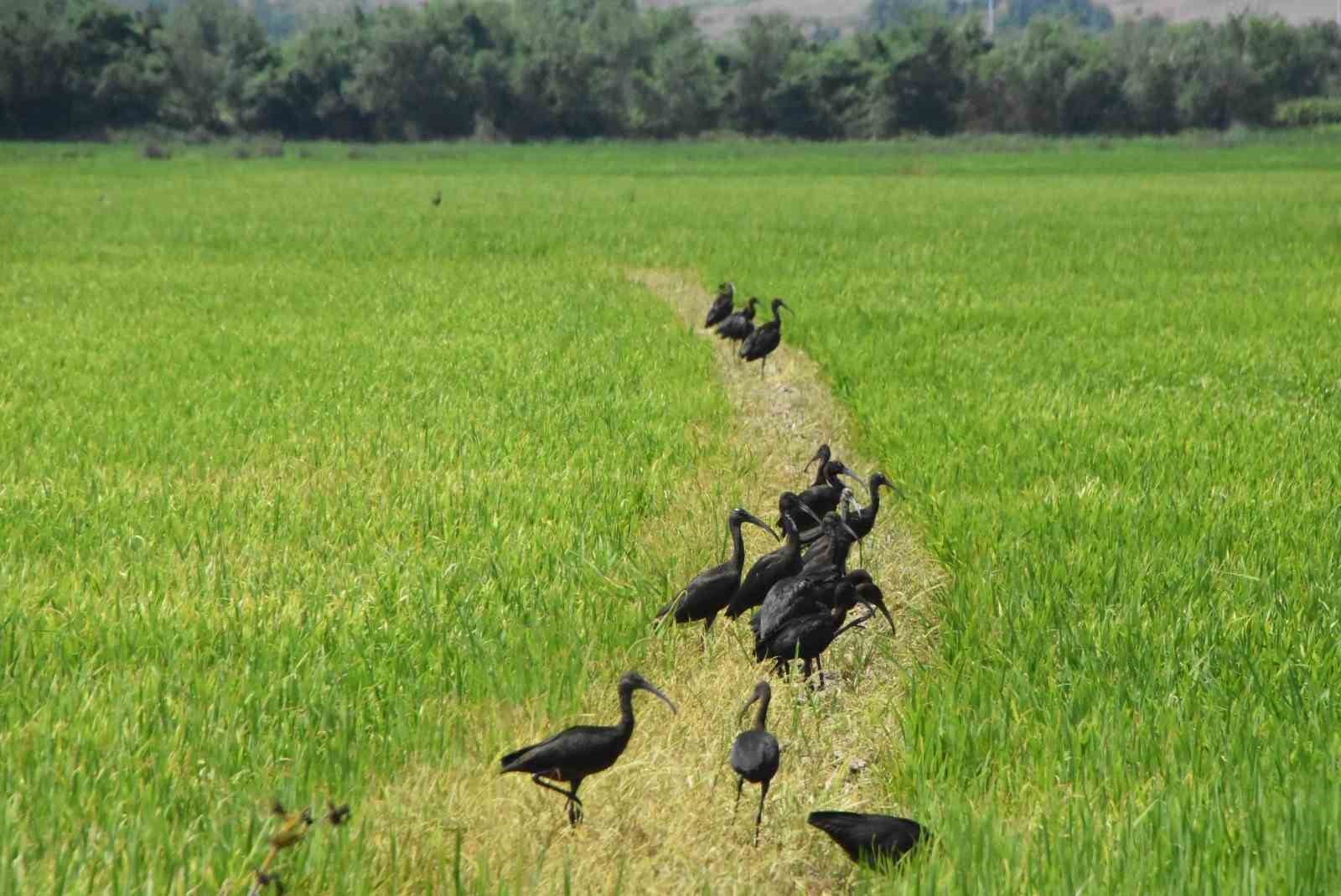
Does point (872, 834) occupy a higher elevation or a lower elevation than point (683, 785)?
higher

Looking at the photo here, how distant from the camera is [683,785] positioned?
4.50 metres

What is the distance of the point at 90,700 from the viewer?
432cm

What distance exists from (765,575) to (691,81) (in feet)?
372

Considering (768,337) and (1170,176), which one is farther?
(1170,176)

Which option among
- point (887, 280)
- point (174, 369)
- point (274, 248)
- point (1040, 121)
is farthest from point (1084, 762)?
point (1040, 121)

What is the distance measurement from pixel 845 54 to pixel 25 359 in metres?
108

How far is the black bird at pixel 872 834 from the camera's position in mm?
3652

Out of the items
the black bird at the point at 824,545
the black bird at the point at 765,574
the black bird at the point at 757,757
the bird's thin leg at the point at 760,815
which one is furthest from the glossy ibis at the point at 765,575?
the black bird at the point at 757,757

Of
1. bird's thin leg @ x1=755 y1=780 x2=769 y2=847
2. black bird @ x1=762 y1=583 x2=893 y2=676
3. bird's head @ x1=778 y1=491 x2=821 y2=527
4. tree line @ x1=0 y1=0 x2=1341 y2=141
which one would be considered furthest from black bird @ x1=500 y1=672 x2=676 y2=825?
tree line @ x1=0 y1=0 x2=1341 y2=141

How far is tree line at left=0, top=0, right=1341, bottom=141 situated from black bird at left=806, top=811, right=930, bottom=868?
108 meters

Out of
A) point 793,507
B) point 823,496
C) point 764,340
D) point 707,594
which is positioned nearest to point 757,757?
point 707,594

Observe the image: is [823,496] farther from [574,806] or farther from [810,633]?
[574,806]

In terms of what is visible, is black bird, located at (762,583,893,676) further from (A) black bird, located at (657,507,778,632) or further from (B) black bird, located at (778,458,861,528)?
(B) black bird, located at (778,458,861,528)

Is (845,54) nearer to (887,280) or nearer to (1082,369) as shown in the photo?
(887,280)
